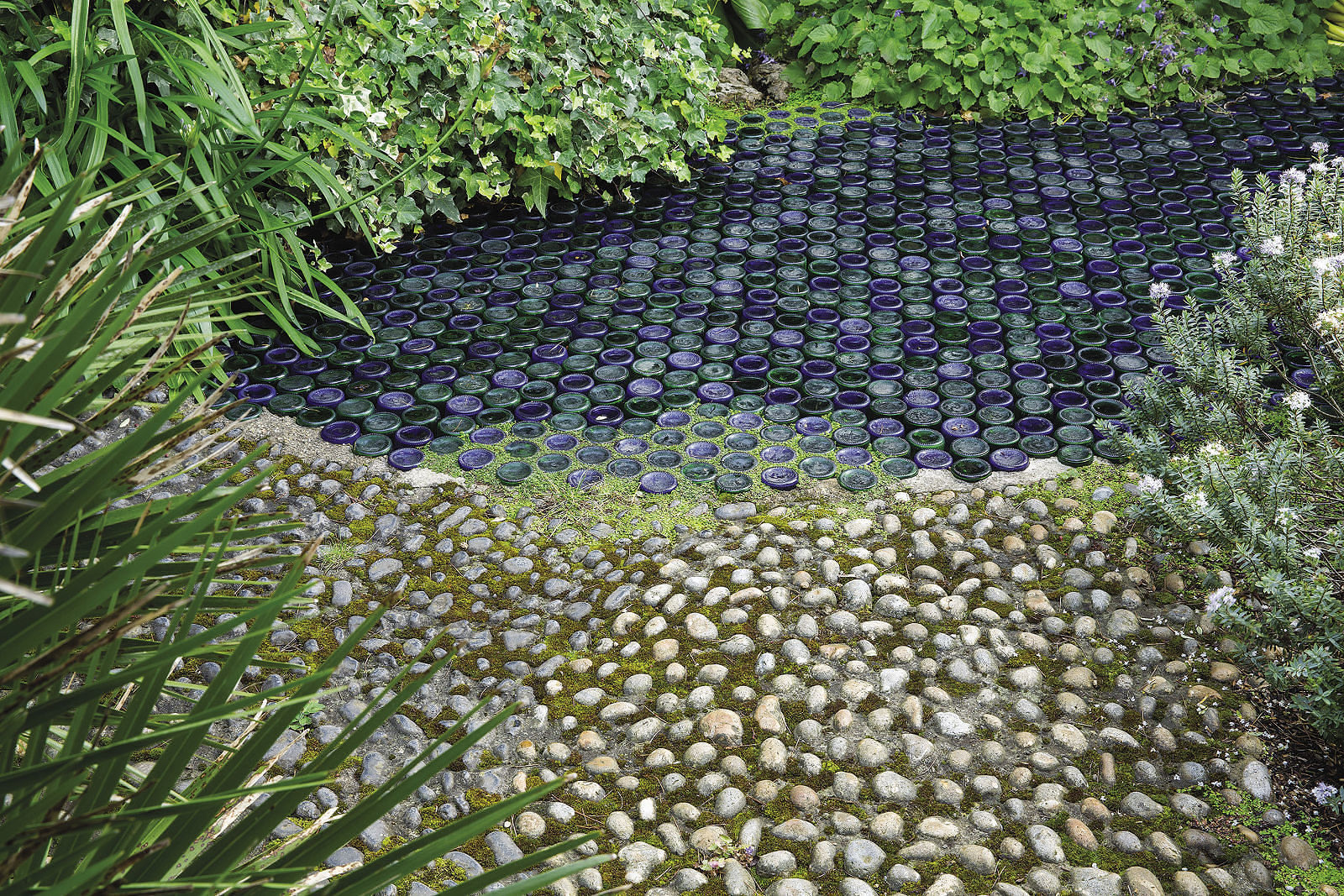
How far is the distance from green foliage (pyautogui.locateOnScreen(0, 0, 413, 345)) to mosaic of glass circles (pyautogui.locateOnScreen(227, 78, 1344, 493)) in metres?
0.40

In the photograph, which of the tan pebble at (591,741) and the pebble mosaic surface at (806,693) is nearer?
the pebble mosaic surface at (806,693)

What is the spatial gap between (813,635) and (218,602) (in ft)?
4.60

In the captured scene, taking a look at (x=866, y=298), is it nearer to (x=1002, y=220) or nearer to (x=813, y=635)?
(x=1002, y=220)

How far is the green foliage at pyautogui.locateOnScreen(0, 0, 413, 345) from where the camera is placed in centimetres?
276

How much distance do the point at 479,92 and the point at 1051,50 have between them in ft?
8.33

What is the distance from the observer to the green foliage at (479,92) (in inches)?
134

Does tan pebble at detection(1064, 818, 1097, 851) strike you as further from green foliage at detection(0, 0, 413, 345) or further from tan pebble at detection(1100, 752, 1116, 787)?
green foliage at detection(0, 0, 413, 345)

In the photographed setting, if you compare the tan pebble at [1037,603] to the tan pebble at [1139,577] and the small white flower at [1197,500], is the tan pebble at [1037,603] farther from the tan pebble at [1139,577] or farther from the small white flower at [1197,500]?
the small white flower at [1197,500]

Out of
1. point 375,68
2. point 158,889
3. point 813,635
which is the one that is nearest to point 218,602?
point 158,889

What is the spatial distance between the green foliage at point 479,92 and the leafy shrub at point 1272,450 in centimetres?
209

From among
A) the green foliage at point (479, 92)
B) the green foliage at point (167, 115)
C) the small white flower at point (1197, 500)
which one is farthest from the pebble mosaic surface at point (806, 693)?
the green foliage at point (479, 92)

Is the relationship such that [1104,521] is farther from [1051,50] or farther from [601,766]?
[1051,50]

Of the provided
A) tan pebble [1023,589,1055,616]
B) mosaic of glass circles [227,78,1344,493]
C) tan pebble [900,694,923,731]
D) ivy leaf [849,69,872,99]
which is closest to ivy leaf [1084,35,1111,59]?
mosaic of glass circles [227,78,1344,493]

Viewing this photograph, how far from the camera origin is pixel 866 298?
11.5 ft
